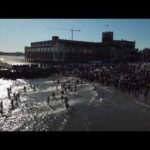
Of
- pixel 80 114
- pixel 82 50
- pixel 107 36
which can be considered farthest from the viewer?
pixel 107 36

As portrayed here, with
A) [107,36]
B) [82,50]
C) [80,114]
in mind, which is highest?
[107,36]

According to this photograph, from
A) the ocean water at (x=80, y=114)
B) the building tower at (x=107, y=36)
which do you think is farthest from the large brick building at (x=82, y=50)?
the ocean water at (x=80, y=114)

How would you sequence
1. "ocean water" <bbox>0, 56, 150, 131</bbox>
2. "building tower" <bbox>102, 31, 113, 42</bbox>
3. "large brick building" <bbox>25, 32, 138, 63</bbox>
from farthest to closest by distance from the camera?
"building tower" <bbox>102, 31, 113, 42</bbox>
"large brick building" <bbox>25, 32, 138, 63</bbox>
"ocean water" <bbox>0, 56, 150, 131</bbox>

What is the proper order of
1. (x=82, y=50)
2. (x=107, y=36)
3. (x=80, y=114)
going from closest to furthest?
(x=80, y=114)
(x=82, y=50)
(x=107, y=36)

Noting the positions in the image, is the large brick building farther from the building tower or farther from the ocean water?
the ocean water

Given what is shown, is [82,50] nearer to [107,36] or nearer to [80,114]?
[107,36]

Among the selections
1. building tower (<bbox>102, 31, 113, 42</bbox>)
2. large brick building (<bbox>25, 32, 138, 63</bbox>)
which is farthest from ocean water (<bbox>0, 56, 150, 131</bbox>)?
building tower (<bbox>102, 31, 113, 42</bbox>)

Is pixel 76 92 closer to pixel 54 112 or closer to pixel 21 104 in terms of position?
pixel 21 104

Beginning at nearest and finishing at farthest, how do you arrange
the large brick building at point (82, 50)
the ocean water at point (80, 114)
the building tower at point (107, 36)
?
1. the ocean water at point (80, 114)
2. the large brick building at point (82, 50)
3. the building tower at point (107, 36)

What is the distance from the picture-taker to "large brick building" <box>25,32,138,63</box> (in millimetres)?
81312

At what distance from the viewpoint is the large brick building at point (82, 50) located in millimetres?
81312

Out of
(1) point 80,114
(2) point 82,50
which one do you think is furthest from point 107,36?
(1) point 80,114

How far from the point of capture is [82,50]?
84.2 m

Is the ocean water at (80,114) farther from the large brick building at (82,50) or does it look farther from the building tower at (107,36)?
the building tower at (107,36)
